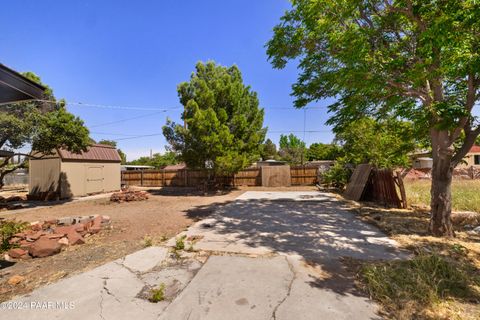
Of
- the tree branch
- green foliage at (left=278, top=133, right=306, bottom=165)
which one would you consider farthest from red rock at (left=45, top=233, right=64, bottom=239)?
green foliage at (left=278, top=133, right=306, bottom=165)

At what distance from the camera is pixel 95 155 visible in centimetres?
1661

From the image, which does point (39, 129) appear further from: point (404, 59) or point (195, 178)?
point (404, 59)

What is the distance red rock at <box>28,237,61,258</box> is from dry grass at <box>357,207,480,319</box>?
554 centimetres

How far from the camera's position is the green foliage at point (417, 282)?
2.80 meters

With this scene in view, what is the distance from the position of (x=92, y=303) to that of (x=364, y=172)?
10.9 metres

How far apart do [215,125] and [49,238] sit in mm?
9737

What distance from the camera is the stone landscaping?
4.52m

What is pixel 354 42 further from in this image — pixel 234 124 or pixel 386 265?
pixel 234 124

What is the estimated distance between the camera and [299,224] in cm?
671

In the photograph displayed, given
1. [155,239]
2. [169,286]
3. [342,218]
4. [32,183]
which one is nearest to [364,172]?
[342,218]

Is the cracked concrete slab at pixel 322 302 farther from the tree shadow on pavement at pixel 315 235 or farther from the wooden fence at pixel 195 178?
the wooden fence at pixel 195 178

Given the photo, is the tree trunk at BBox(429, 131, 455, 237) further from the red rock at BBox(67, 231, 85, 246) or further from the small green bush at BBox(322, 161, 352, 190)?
the small green bush at BBox(322, 161, 352, 190)

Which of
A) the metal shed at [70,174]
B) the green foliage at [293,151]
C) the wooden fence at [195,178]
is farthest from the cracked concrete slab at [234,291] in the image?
the green foliage at [293,151]

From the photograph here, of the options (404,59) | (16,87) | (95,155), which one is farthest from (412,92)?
(95,155)
